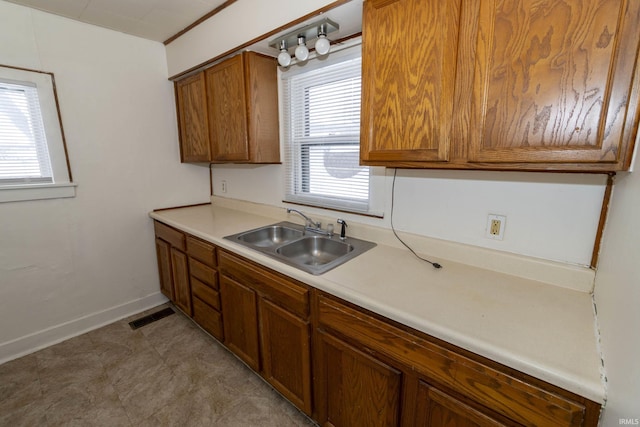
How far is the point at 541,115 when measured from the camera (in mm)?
880

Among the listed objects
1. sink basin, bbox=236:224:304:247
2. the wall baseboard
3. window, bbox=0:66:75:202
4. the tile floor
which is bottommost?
the tile floor

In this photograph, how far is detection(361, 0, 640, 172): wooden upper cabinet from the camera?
775 mm

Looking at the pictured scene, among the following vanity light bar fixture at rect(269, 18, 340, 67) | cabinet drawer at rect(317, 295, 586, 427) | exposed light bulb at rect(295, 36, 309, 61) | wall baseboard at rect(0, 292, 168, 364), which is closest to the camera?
cabinet drawer at rect(317, 295, 586, 427)

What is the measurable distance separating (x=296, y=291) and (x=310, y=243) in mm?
597

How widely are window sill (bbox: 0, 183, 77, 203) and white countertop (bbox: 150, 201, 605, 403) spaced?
1687mm

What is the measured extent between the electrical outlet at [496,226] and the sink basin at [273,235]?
1.17m

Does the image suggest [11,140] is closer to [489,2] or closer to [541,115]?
[489,2]

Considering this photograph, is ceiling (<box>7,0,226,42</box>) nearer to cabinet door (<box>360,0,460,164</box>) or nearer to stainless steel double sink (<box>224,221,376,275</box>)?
cabinet door (<box>360,0,460,164</box>)

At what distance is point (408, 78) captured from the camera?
1.13 m

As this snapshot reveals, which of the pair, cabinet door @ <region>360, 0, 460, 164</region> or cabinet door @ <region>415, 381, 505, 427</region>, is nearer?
cabinet door @ <region>415, 381, 505, 427</region>

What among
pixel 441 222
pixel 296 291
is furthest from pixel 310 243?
pixel 441 222

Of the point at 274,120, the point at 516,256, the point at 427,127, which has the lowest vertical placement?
the point at 516,256

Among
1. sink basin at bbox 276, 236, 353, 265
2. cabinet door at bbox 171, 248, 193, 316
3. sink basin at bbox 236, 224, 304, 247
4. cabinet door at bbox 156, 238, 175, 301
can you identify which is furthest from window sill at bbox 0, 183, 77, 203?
Answer: sink basin at bbox 276, 236, 353, 265

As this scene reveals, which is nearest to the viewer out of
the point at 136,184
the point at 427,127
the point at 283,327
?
the point at 427,127
